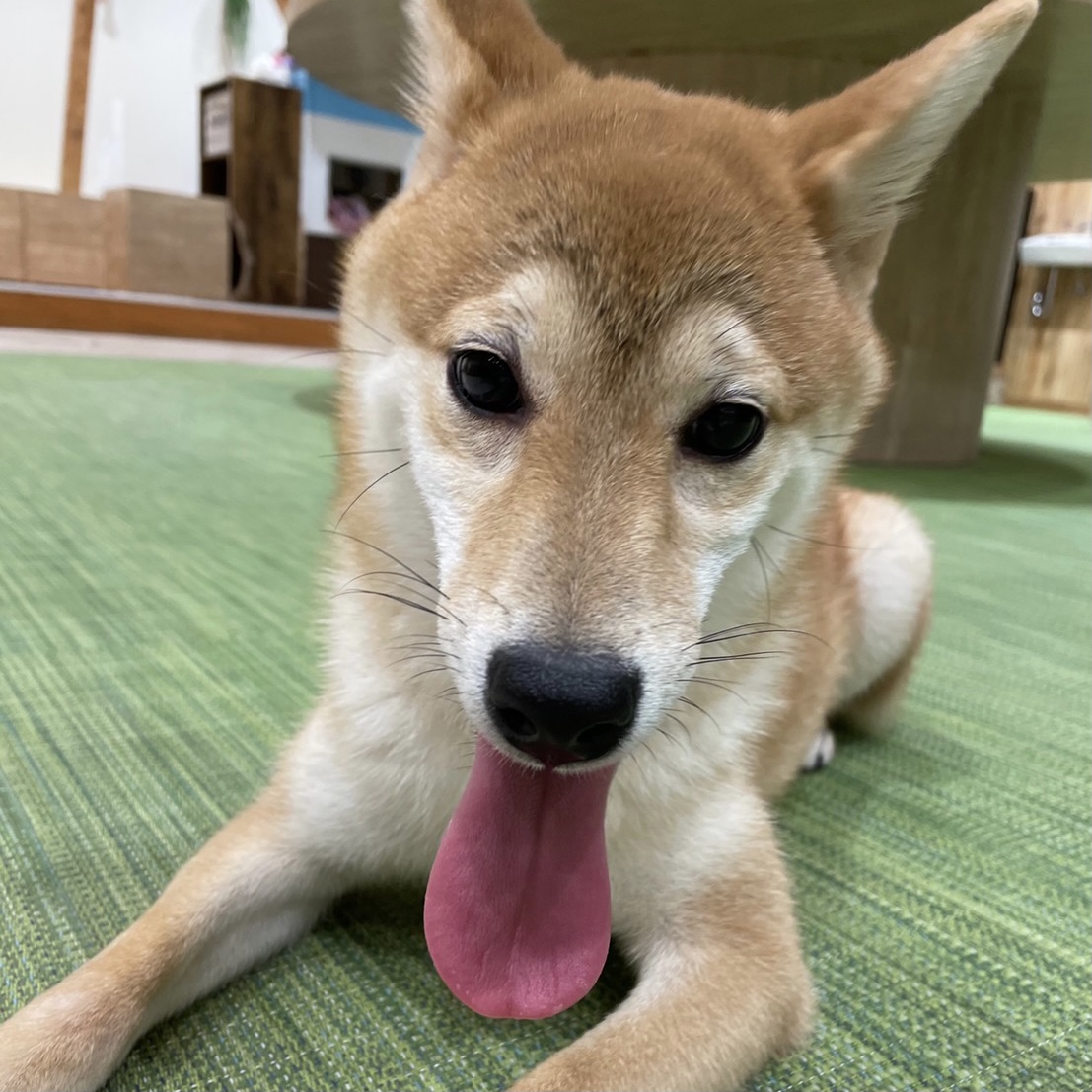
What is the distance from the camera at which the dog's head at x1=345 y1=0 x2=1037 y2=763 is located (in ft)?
2.34

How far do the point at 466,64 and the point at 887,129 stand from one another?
40 centimetres

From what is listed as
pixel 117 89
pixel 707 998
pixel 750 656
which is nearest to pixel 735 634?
pixel 750 656

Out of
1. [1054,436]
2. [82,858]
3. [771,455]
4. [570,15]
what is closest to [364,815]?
[82,858]

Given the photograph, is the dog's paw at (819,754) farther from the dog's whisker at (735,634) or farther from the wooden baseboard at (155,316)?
the wooden baseboard at (155,316)

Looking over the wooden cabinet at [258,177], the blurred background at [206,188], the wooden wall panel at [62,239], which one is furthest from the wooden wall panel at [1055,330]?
the wooden wall panel at [62,239]

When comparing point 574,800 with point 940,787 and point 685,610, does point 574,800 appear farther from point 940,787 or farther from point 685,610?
point 940,787

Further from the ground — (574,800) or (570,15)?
(570,15)

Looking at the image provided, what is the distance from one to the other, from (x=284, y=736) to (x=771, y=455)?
2.50ft

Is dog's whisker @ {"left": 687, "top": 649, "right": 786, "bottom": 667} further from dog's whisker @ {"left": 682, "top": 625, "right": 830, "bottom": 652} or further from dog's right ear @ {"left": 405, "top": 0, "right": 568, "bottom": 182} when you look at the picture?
dog's right ear @ {"left": 405, "top": 0, "right": 568, "bottom": 182}

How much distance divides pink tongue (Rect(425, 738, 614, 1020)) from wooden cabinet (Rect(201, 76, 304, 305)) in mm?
6234

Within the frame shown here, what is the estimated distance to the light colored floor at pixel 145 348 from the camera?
5004 mm

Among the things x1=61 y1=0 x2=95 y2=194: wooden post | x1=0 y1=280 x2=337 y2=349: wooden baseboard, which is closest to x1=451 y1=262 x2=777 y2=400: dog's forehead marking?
x1=0 y1=280 x2=337 y2=349: wooden baseboard

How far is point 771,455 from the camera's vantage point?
86cm

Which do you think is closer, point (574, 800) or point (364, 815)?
point (574, 800)
